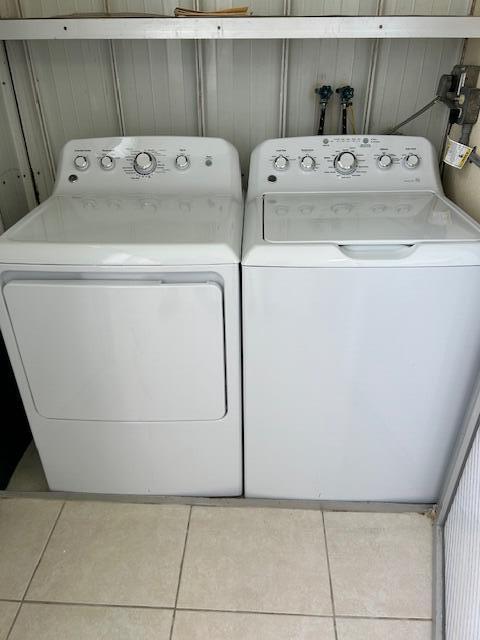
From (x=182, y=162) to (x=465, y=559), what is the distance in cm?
151

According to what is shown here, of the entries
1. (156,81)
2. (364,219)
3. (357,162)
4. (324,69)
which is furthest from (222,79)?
(364,219)

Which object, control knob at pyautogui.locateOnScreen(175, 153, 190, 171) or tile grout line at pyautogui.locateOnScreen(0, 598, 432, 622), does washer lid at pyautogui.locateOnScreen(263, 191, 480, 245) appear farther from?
tile grout line at pyautogui.locateOnScreen(0, 598, 432, 622)

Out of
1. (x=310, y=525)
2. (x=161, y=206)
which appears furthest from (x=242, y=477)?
(x=161, y=206)

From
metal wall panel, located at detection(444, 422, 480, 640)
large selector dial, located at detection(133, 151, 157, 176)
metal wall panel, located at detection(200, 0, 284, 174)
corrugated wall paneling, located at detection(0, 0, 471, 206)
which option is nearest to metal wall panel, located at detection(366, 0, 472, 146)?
corrugated wall paneling, located at detection(0, 0, 471, 206)

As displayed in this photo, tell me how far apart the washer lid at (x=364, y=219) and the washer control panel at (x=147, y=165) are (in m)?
0.24

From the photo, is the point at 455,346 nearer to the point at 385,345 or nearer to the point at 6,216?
the point at 385,345

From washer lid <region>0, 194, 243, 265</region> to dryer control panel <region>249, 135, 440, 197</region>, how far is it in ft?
0.91

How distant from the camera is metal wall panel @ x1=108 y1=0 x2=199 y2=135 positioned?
5.79 ft

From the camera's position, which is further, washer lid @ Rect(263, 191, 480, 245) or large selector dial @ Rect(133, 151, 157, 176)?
large selector dial @ Rect(133, 151, 157, 176)

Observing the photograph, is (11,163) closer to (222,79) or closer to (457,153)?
(222,79)

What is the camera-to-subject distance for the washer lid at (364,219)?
1.28 m

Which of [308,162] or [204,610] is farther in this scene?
[308,162]

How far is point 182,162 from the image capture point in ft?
5.50

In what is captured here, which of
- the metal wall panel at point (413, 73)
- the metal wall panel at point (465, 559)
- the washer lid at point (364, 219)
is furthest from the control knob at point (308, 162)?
the metal wall panel at point (465, 559)
